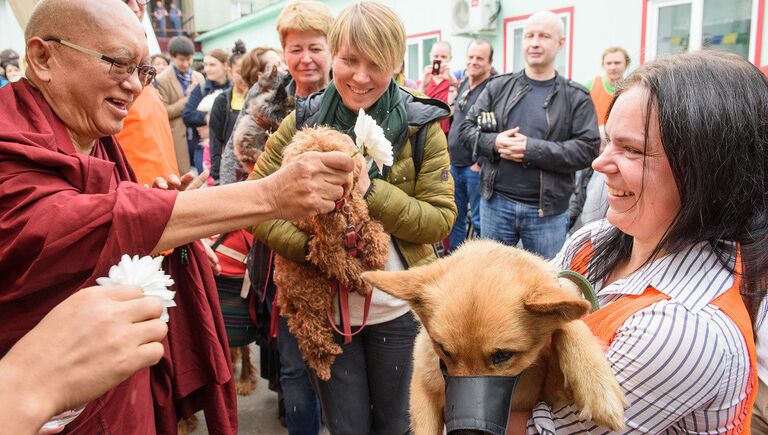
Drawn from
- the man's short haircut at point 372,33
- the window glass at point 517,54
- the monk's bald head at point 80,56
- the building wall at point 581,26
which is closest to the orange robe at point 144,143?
the monk's bald head at point 80,56

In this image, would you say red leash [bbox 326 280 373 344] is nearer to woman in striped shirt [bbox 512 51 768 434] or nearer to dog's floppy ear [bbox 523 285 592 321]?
woman in striped shirt [bbox 512 51 768 434]

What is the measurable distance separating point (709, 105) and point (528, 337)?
77 centimetres

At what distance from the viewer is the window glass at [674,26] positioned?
7852 mm

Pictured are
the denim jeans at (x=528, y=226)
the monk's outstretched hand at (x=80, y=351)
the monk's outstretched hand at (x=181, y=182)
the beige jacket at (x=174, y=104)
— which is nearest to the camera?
the monk's outstretched hand at (x=80, y=351)

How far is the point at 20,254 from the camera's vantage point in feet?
4.86

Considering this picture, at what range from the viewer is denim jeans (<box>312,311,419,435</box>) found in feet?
8.62

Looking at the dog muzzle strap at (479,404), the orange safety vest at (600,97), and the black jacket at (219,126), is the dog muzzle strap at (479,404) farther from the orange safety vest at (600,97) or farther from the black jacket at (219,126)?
the orange safety vest at (600,97)

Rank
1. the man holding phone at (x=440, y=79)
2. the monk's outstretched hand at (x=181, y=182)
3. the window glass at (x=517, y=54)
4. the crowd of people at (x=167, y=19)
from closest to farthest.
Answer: the monk's outstretched hand at (x=181, y=182) → the man holding phone at (x=440, y=79) → the window glass at (x=517, y=54) → the crowd of people at (x=167, y=19)

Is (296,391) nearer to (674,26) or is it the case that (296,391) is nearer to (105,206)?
(105,206)

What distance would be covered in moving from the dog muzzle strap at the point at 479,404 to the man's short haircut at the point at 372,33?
174 centimetres

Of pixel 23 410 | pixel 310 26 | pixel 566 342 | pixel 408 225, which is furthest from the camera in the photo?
pixel 310 26

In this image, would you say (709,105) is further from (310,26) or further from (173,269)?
(310,26)

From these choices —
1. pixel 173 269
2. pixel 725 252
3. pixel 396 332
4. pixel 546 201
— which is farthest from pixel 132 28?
pixel 546 201

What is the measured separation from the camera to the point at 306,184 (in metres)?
1.84
